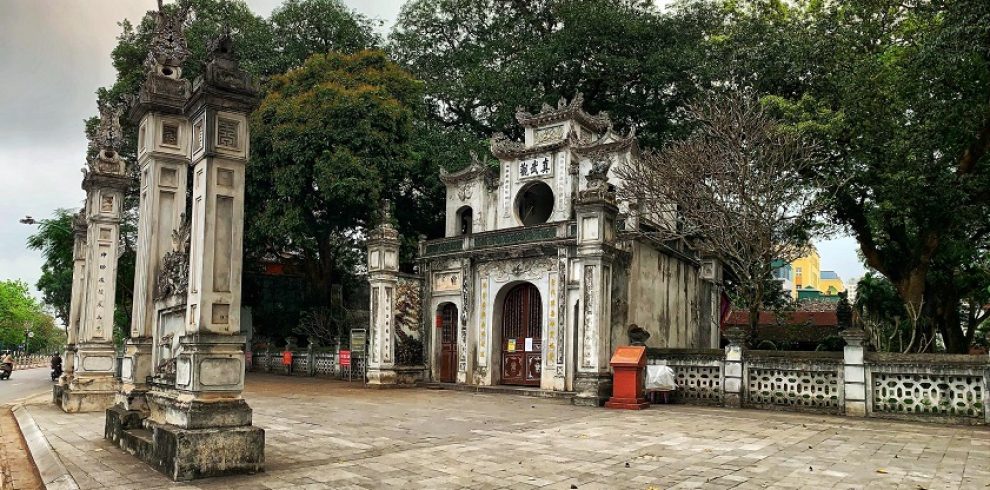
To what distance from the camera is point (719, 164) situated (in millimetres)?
16734

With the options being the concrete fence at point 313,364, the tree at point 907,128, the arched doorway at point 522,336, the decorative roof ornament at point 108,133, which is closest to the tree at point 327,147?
the concrete fence at point 313,364

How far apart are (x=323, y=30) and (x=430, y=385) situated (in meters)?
17.7

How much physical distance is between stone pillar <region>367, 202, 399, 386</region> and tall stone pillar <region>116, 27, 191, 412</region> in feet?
34.9

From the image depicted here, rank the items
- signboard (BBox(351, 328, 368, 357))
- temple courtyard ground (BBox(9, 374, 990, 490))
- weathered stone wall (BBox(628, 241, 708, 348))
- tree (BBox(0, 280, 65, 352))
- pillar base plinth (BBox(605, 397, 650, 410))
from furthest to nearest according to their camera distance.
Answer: tree (BBox(0, 280, 65, 352))
signboard (BBox(351, 328, 368, 357))
weathered stone wall (BBox(628, 241, 708, 348))
pillar base plinth (BBox(605, 397, 650, 410))
temple courtyard ground (BBox(9, 374, 990, 490))

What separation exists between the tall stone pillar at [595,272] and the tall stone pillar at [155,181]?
9.13 m

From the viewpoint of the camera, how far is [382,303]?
69.3 ft

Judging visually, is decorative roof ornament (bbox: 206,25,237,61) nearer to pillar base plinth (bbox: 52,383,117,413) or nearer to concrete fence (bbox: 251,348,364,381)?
pillar base plinth (bbox: 52,383,117,413)

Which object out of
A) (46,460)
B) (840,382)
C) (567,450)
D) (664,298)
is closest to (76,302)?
(46,460)

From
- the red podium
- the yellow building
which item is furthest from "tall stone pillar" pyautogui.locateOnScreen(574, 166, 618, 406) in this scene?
the yellow building

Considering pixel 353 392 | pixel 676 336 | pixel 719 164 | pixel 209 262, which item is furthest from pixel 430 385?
pixel 209 262

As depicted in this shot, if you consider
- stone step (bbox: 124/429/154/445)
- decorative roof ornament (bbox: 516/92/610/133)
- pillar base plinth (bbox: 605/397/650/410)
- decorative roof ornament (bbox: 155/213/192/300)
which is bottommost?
pillar base plinth (bbox: 605/397/650/410)

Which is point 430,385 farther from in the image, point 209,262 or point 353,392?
point 209,262

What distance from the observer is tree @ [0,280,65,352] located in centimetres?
6531

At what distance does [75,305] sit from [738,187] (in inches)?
596
